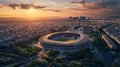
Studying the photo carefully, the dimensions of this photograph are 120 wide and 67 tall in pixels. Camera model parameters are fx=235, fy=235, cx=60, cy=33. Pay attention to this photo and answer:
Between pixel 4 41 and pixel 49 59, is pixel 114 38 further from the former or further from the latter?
pixel 4 41

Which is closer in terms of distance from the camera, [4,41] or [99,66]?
[99,66]

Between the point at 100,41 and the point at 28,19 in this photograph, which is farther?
the point at 28,19

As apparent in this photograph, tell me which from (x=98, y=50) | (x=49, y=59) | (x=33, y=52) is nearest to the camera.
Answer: (x=49, y=59)

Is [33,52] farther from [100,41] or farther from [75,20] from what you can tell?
[75,20]

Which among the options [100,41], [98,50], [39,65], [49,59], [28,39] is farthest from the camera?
[28,39]

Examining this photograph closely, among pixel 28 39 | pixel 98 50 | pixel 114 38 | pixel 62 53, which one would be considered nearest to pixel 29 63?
pixel 62 53

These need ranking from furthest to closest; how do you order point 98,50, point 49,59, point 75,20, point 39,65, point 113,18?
point 75,20
point 113,18
point 98,50
point 49,59
point 39,65

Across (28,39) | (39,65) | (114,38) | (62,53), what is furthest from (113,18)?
(39,65)

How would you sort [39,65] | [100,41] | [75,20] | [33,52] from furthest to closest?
[75,20] < [100,41] < [33,52] < [39,65]
